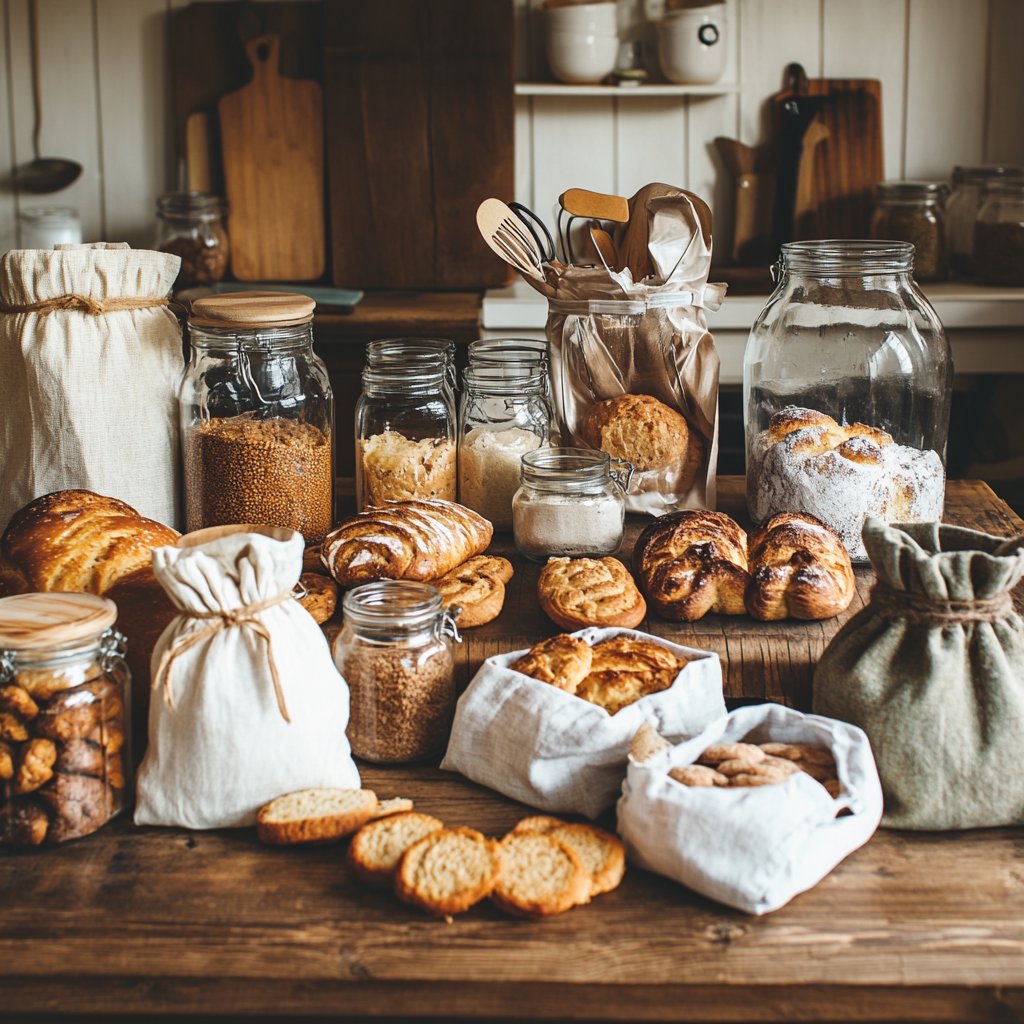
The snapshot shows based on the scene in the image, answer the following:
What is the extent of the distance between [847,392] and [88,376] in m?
0.87

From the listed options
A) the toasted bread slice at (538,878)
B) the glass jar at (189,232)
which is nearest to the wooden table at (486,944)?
the toasted bread slice at (538,878)

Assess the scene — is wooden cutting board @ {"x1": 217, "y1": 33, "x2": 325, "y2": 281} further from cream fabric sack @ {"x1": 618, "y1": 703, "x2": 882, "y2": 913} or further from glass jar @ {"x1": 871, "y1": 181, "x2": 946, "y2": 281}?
cream fabric sack @ {"x1": 618, "y1": 703, "x2": 882, "y2": 913}

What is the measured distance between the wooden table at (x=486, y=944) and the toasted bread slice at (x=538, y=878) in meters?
0.01

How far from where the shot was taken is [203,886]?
896 mm

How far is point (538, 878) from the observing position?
0.87m

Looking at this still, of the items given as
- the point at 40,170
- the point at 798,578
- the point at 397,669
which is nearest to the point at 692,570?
the point at 798,578

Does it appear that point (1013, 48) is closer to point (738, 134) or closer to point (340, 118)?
point (738, 134)

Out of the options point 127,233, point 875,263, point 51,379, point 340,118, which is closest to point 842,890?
point 875,263

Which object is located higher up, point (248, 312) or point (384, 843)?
point (248, 312)

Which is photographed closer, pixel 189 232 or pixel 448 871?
pixel 448 871

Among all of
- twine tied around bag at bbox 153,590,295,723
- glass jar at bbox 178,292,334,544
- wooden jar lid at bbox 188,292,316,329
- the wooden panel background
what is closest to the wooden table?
twine tied around bag at bbox 153,590,295,723

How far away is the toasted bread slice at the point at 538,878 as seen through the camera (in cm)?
85

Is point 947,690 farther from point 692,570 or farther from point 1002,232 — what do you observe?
point 1002,232

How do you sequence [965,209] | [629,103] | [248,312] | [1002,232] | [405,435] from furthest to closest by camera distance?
[629,103], [965,209], [1002,232], [405,435], [248,312]
